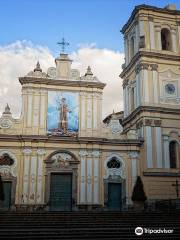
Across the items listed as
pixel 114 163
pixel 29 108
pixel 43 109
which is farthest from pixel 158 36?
pixel 29 108

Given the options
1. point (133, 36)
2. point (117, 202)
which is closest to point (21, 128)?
point (117, 202)

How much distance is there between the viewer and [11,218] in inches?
746

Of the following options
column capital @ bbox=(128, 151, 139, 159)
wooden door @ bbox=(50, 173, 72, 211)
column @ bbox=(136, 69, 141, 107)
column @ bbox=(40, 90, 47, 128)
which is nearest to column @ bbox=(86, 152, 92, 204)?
wooden door @ bbox=(50, 173, 72, 211)

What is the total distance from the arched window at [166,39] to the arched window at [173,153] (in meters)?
8.83

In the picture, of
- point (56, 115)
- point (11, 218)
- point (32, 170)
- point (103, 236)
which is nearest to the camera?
point (103, 236)

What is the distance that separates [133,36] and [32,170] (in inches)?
633

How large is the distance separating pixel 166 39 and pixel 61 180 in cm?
1631

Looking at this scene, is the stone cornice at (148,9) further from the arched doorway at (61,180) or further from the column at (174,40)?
the arched doorway at (61,180)

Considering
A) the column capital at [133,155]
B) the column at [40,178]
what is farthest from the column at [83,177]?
the column capital at [133,155]

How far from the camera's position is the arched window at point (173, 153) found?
30.2 m

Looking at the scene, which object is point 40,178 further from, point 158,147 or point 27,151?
point 158,147

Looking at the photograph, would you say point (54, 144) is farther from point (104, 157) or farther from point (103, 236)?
point (103, 236)

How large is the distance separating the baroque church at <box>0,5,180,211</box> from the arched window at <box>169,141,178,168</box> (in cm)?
8

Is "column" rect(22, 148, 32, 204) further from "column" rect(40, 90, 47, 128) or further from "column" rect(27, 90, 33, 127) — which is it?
"column" rect(40, 90, 47, 128)
